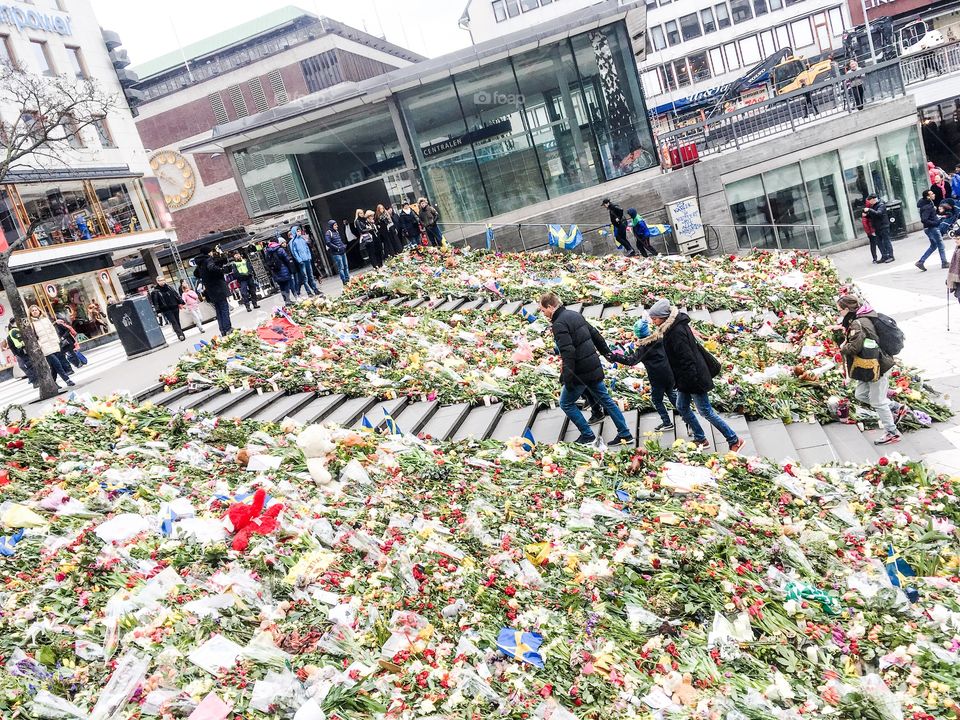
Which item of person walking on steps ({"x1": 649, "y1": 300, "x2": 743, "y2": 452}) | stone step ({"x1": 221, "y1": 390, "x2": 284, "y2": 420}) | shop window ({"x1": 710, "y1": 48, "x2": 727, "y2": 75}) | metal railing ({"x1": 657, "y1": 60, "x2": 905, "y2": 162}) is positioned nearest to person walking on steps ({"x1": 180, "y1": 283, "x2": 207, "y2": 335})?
stone step ({"x1": 221, "y1": 390, "x2": 284, "y2": 420})

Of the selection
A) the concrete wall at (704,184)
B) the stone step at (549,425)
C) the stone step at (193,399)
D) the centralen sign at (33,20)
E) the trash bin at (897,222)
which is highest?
the centralen sign at (33,20)

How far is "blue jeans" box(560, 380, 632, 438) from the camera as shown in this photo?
→ 8594mm

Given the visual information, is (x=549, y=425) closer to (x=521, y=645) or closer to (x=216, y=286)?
(x=521, y=645)

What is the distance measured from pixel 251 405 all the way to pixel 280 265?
7957 mm

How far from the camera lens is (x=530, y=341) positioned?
1256cm

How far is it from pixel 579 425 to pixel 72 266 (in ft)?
96.3

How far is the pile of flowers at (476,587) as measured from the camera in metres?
4.60

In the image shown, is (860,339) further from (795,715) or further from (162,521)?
(162,521)

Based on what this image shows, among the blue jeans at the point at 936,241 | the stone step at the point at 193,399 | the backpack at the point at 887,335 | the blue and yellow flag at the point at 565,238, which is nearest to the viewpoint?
the backpack at the point at 887,335

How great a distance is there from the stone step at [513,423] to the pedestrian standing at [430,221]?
11.3 meters

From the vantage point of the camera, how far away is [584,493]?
281 inches

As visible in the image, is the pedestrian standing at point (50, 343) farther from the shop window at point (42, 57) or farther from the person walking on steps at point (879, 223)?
the shop window at point (42, 57)

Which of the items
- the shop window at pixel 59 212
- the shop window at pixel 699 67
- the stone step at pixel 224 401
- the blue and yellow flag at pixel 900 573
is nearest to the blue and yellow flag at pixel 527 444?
the blue and yellow flag at pixel 900 573

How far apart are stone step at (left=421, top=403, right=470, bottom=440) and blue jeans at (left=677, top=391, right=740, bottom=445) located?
2715 millimetres
